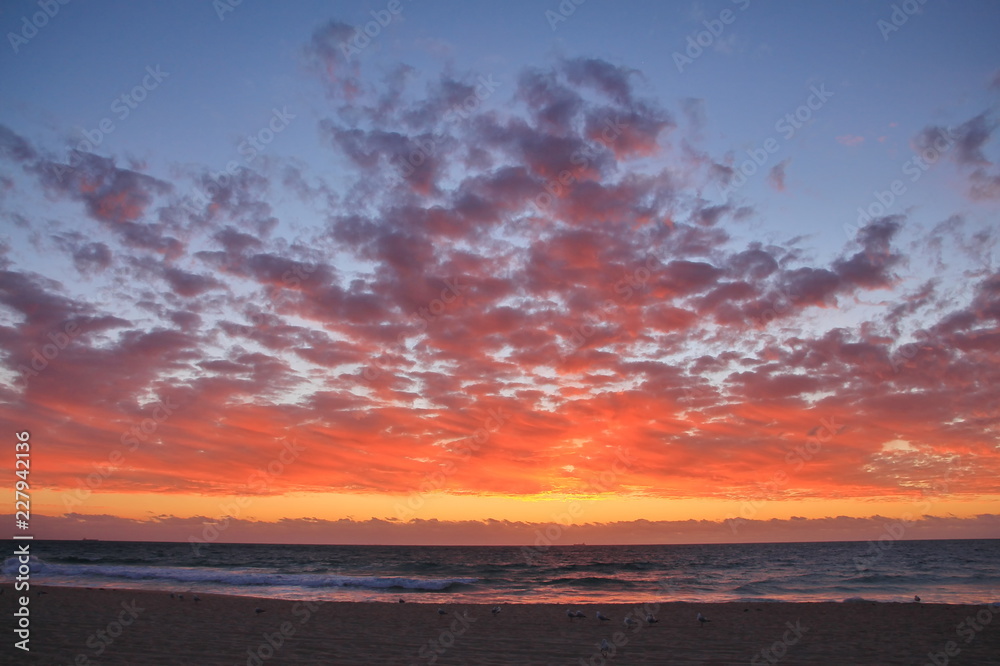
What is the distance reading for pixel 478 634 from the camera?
16484mm

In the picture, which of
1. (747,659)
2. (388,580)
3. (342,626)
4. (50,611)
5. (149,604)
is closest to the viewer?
(747,659)

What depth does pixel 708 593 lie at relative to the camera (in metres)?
33.2

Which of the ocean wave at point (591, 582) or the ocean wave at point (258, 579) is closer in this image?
the ocean wave at point (258, 579)

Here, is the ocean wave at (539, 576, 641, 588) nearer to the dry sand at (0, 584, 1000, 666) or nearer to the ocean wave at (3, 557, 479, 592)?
the ocean wave at (3, 557, 479, 592)

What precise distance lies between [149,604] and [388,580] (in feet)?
59.5

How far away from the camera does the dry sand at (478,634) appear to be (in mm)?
13469

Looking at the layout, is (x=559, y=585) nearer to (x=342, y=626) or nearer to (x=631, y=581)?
(x=631, y=581)

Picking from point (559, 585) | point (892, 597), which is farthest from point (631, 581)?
point (892, 597)

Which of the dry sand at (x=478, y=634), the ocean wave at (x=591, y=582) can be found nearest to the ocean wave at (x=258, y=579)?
the ocean wave at (x=591, y=582)

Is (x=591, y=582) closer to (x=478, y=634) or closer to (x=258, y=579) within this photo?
(x=258, y=579)

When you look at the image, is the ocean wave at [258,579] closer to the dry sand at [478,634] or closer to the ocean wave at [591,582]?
the ocean wave at [591,582]

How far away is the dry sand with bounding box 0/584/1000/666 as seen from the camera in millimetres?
13469

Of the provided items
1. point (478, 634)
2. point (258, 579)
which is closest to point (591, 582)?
point (258, 579)

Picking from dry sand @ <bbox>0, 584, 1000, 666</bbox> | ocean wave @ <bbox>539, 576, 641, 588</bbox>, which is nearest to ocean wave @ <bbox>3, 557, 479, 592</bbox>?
ocean wave @ <bbox>539, 576, 641, 588</bbox>
